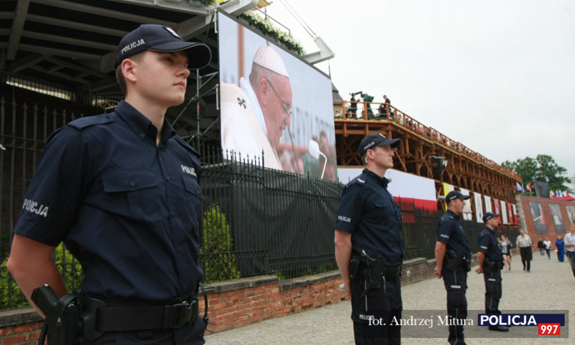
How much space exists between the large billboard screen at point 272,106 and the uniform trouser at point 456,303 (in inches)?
241

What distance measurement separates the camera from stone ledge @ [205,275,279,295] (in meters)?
6.90

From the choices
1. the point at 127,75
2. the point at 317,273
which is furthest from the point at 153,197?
the point at 317,273

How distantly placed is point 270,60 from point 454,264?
407 inches

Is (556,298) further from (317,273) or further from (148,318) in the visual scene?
(148,318)

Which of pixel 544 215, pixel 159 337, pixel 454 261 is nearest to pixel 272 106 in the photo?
pixel 454 261

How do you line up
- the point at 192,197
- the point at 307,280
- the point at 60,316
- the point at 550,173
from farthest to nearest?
the point at 550,173 < the point at 307,280 < the point at 192,197 < the point at 60,316

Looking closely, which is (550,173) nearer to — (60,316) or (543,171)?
(543,171)

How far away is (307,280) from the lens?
930 cm

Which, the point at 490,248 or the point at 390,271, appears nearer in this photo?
the point at 390,271

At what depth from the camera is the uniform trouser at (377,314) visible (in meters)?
3.58

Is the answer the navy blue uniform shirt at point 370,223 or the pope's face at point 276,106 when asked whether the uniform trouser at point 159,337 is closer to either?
the navy blue uniform shirt at point 370,223

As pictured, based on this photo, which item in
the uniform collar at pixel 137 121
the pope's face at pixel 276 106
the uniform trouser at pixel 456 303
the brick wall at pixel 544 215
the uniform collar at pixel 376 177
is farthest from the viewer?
the brick wall at pixel 544 215

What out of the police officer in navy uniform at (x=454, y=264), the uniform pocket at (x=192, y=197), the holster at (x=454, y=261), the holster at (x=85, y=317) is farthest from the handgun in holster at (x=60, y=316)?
the holster at (x=454, y=261)

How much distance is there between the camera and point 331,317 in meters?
8.45
